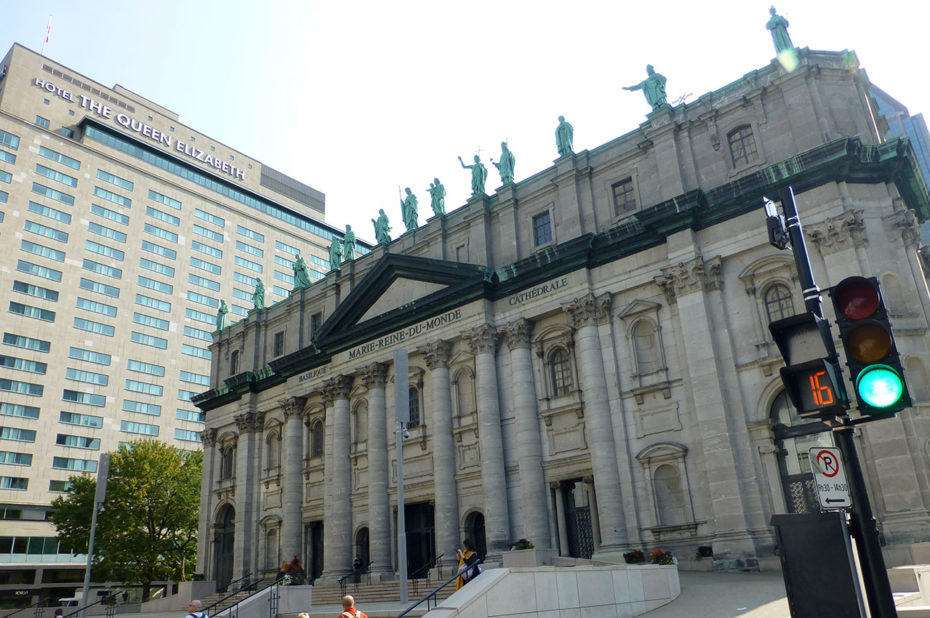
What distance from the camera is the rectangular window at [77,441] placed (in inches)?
2953

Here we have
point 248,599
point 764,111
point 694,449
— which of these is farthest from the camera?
point 764,111

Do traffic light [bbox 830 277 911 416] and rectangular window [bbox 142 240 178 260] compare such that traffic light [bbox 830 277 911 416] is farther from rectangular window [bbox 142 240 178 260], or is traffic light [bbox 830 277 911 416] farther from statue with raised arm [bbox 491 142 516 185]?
rectangular window [bbox 142 240 178 260]

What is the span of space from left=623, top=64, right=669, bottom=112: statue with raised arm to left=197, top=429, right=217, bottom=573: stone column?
38.0m

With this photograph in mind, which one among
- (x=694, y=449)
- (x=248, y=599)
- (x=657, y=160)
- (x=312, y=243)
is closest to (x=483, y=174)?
(x=657, y=160)

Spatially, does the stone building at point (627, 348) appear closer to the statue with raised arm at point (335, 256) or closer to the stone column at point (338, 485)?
the stone column at point (338, 485)

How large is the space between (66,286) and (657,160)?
7004 centimetres

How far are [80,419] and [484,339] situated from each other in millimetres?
59206

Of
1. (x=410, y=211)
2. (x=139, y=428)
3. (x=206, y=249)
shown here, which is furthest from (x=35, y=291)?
(x=410, y=211)

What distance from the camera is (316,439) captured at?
4562cm

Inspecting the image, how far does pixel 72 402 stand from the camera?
76750 millimetres

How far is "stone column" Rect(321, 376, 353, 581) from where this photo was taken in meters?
39.7

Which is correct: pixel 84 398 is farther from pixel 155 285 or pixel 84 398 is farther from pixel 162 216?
pixel 162 216

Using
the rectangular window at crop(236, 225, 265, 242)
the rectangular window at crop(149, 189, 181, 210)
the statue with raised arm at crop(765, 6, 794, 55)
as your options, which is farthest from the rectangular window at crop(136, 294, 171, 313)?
the statue with raised arm at crop(765, 6, 794, 55)

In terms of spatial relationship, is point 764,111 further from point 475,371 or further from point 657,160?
point 475,371
